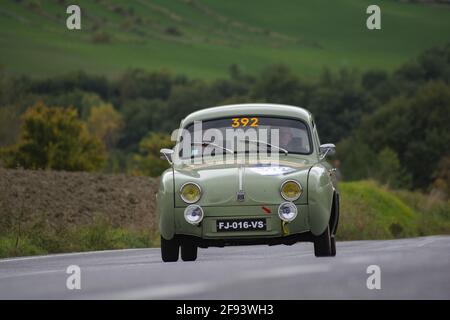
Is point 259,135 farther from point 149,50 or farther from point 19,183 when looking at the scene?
point 149,50

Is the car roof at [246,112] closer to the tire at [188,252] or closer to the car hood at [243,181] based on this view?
the car hood at [243,181]

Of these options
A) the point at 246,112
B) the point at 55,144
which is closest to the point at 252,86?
the point at 55,144

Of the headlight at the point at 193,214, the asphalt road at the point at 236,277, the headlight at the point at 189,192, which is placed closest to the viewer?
the asphalt road at the point at 236,277

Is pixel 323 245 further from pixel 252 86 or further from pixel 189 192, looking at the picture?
pixel 252 86

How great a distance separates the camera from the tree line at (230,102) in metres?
86.3

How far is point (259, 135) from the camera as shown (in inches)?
605

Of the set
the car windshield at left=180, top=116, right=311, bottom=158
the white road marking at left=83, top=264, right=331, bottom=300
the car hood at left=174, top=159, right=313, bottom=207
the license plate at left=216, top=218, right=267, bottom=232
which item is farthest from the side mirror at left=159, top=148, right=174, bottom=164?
the white road marking at left=83, top=264, right=331, bottom=300

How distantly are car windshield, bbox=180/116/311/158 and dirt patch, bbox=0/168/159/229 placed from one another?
6.07 m

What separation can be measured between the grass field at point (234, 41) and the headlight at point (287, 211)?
482ft

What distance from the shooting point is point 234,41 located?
19762 cm

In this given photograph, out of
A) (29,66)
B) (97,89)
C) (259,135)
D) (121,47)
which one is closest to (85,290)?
(259,135)

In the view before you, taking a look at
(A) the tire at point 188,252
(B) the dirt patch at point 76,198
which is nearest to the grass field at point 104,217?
(B) the dirt patch at point 76,198
